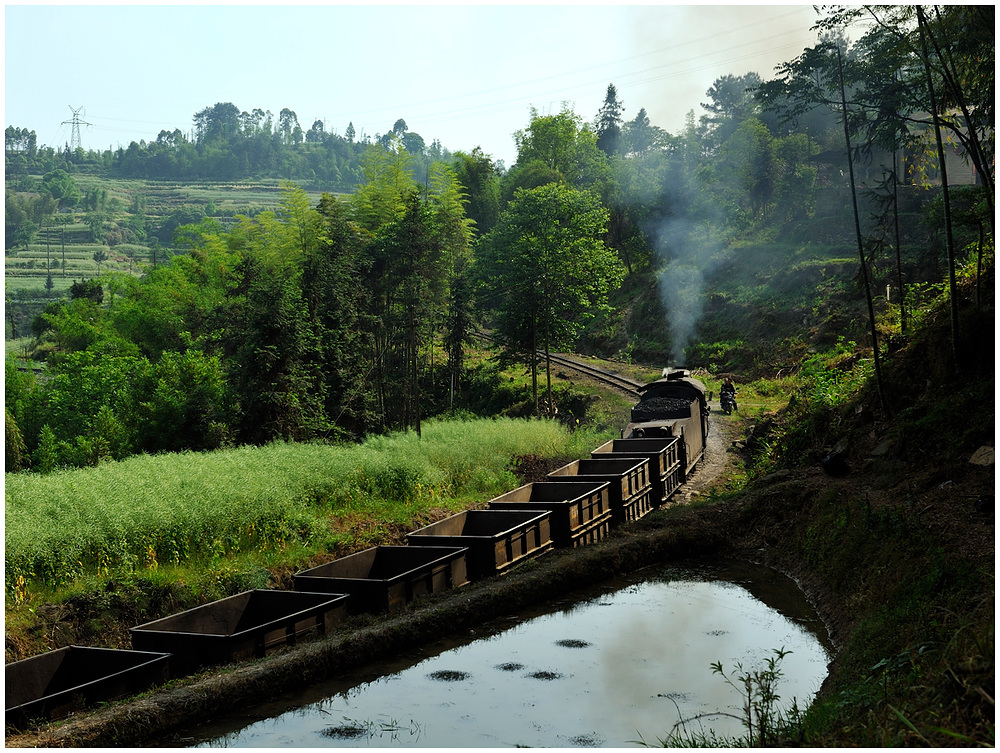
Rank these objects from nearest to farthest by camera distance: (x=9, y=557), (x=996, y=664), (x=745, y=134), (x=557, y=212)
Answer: (x=996, y=664) < (x=9, y=557) < (x=557, y=212) < (x=745, y=134)

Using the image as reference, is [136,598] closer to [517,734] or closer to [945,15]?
[517,734]

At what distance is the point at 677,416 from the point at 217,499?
12165mm

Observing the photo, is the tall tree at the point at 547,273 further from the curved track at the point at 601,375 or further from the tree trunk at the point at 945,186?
the tree trunk at the point at 945,186

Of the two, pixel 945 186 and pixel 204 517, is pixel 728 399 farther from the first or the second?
pixel 204 517

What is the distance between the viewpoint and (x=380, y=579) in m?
10.6

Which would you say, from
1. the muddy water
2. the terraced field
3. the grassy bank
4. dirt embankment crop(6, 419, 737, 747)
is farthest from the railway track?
the terraced field

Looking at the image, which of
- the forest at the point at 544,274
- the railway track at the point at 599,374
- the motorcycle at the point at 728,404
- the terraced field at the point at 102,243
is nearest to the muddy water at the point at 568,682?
the forest at the point at 544,274

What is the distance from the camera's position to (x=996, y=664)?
4863mm

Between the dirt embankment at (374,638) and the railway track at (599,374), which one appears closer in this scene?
the dirt embankment at (374,638)

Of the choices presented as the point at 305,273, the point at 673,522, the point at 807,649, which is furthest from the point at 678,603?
the point at 305,273

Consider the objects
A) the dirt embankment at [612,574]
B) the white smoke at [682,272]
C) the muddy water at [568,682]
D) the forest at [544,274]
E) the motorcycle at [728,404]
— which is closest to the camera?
the muddy water at [568,682]

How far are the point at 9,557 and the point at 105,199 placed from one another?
427 feet

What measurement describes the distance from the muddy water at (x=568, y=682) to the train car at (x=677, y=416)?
8.34 meters

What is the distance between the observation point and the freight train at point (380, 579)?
8.30 m
